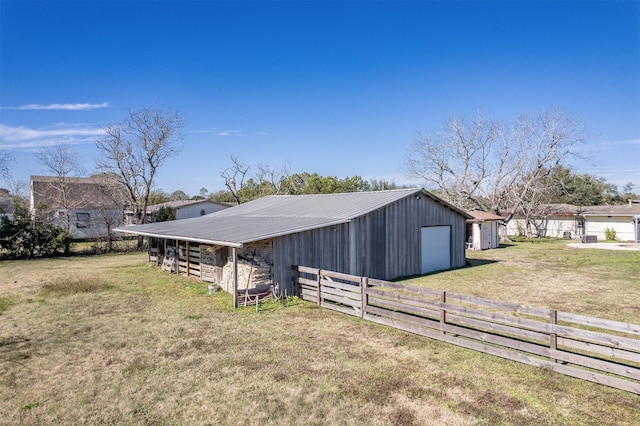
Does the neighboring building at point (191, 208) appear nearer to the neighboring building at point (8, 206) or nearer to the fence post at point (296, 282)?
the neighboring building at point (8, 206)

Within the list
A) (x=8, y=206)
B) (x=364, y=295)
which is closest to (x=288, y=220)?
(x=364, y=295)

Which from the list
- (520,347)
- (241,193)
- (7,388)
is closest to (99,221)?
(241,193)

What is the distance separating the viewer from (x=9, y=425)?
4.98 m

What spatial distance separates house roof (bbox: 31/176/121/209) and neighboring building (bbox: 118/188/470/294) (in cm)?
1956

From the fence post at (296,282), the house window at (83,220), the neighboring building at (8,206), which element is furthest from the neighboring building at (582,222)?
the neighboring building at (8,206)

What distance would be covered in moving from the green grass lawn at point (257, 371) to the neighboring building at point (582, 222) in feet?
88.2

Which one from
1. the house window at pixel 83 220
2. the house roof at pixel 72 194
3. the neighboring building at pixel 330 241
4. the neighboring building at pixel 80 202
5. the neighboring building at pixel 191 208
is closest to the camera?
the neighboring building at pixel 330 241

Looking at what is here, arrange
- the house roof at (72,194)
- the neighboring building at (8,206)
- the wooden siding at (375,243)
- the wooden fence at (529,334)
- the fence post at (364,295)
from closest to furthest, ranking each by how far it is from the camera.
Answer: the wooden fence at (529,334), the fence post at (364,295), the wooden siding at (375,243), the house roof at (72,194), the neighboring building at (8,206)

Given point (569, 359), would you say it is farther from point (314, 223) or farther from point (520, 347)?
point (314, 223)

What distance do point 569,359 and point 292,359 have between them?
4607 mm

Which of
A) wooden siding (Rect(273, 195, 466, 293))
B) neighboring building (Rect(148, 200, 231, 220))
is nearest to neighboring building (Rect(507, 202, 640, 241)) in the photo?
wooden siding (Rect(273, 195, 466, 293))

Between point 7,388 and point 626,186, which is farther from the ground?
point 626,186

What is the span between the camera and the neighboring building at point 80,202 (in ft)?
112

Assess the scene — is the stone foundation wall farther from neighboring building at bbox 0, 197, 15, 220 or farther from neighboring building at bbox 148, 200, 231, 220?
neighboring building at bbox 0, 197, 15, 220
